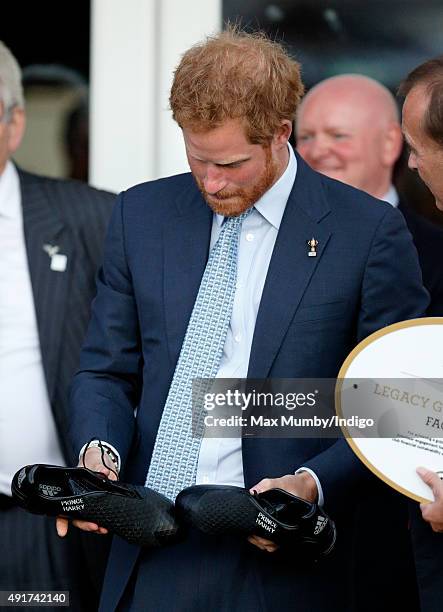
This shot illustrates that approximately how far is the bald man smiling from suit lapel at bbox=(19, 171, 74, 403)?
978mm

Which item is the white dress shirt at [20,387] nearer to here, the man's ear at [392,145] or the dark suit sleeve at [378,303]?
the dark suit sleeve at [378,303]

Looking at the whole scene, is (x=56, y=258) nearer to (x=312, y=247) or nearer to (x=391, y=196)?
(x=312, y=247)

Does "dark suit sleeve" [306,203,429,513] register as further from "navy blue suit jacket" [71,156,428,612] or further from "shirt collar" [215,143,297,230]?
"shirt collar" [215,143,297,230]

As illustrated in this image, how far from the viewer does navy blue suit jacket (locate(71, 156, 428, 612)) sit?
8.04 feet

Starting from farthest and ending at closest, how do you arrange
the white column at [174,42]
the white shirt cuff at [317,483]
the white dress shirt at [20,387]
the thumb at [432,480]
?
the white column at [174,42] → the white dress shirt at [20,387] → the white shirt cuff at [317,483] → the thumb at [432,480]

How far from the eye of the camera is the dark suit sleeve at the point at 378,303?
2.43 meters

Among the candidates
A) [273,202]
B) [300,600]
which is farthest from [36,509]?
[273,202]

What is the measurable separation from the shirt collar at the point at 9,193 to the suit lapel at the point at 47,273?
0.8 inches

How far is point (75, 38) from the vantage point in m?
3.96

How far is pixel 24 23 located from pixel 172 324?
74.8 inches

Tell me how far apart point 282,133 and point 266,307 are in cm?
36

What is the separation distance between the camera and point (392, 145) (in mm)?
3930

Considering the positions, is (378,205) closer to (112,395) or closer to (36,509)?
(112,395)

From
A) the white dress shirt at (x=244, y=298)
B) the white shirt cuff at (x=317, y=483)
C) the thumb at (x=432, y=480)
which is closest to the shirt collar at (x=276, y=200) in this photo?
the white dress shirt at (x=244, y=298)
